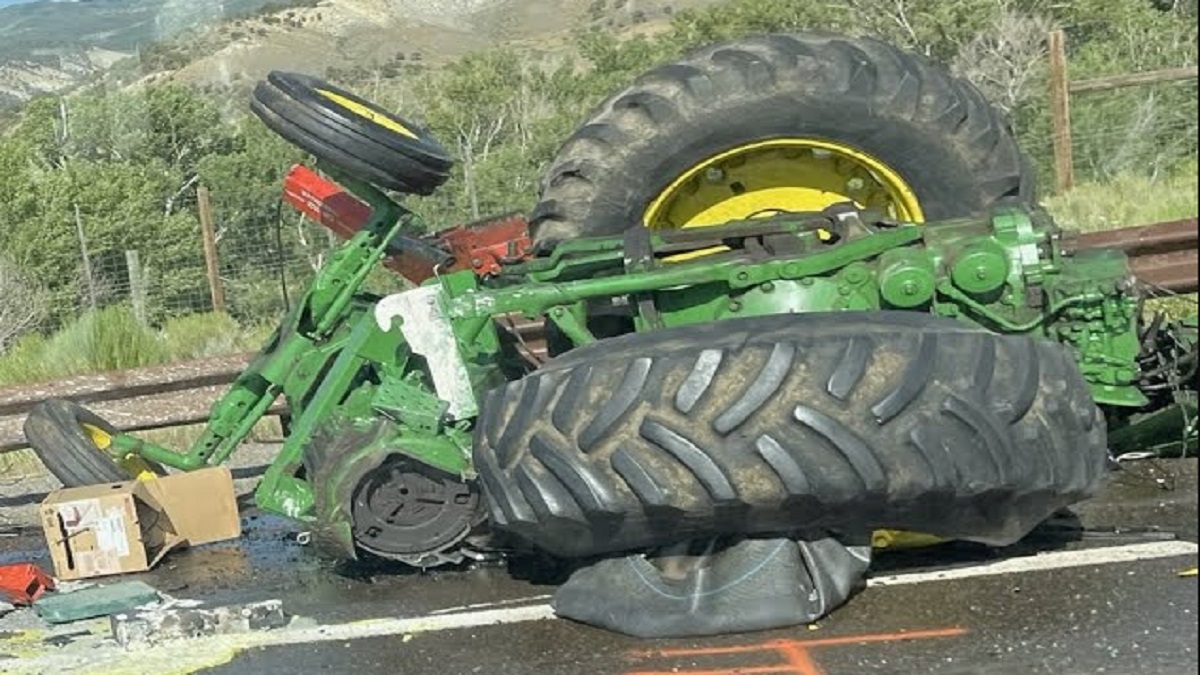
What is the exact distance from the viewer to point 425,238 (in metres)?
5.27

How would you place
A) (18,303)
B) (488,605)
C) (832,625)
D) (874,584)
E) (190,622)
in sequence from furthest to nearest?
(18,303) → (488,605) → (190,622) → (874,584) → (832,625)

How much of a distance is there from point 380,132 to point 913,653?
233cm

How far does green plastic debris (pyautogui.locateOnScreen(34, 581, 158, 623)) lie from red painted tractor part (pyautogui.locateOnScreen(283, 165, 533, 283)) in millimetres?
1376

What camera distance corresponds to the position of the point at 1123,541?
4.27 meters

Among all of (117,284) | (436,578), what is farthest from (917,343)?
(117,284)

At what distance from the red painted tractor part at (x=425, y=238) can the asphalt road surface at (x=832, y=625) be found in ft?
3.56

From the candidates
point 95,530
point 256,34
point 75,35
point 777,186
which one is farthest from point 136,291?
point 256,34

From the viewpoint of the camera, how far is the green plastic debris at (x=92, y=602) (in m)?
4.50

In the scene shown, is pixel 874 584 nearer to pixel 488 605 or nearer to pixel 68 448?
pixel 488 605

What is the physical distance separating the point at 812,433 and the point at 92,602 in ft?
7.64

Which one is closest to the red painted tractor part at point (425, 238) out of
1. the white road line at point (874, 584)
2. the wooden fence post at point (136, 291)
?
the white road line at point (874, 584)

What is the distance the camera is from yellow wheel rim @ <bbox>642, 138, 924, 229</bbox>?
199 inches

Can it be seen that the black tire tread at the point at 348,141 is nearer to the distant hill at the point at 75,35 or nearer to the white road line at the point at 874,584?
the white road line at the point at 874,584

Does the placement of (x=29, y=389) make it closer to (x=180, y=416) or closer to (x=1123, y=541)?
(x=180, y=416)
